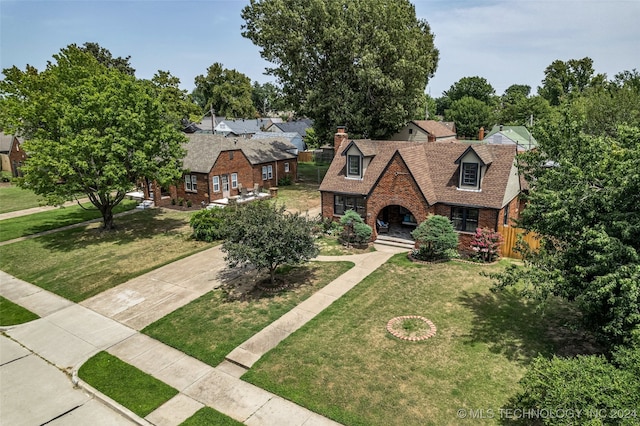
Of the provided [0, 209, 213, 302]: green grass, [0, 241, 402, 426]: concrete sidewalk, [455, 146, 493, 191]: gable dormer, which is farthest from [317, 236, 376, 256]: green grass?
[0, 209, 213, 302]: green grass

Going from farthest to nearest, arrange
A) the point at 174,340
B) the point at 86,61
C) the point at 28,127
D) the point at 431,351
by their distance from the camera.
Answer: the point at 86,61 < the point at 28,127 < the point at 174,340 < the point at 431,351

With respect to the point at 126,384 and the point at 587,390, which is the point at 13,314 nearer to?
the point at 126,384

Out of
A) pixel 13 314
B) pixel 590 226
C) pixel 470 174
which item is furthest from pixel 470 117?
pixel 13 314

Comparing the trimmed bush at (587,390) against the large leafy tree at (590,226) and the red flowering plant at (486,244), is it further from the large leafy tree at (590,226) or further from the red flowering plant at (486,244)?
the red flowering plant at (486,244)

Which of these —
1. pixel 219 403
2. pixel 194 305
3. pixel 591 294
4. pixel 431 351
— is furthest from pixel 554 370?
pixel 194 305

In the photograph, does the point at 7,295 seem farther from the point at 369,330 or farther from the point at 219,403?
the point at 369,330
